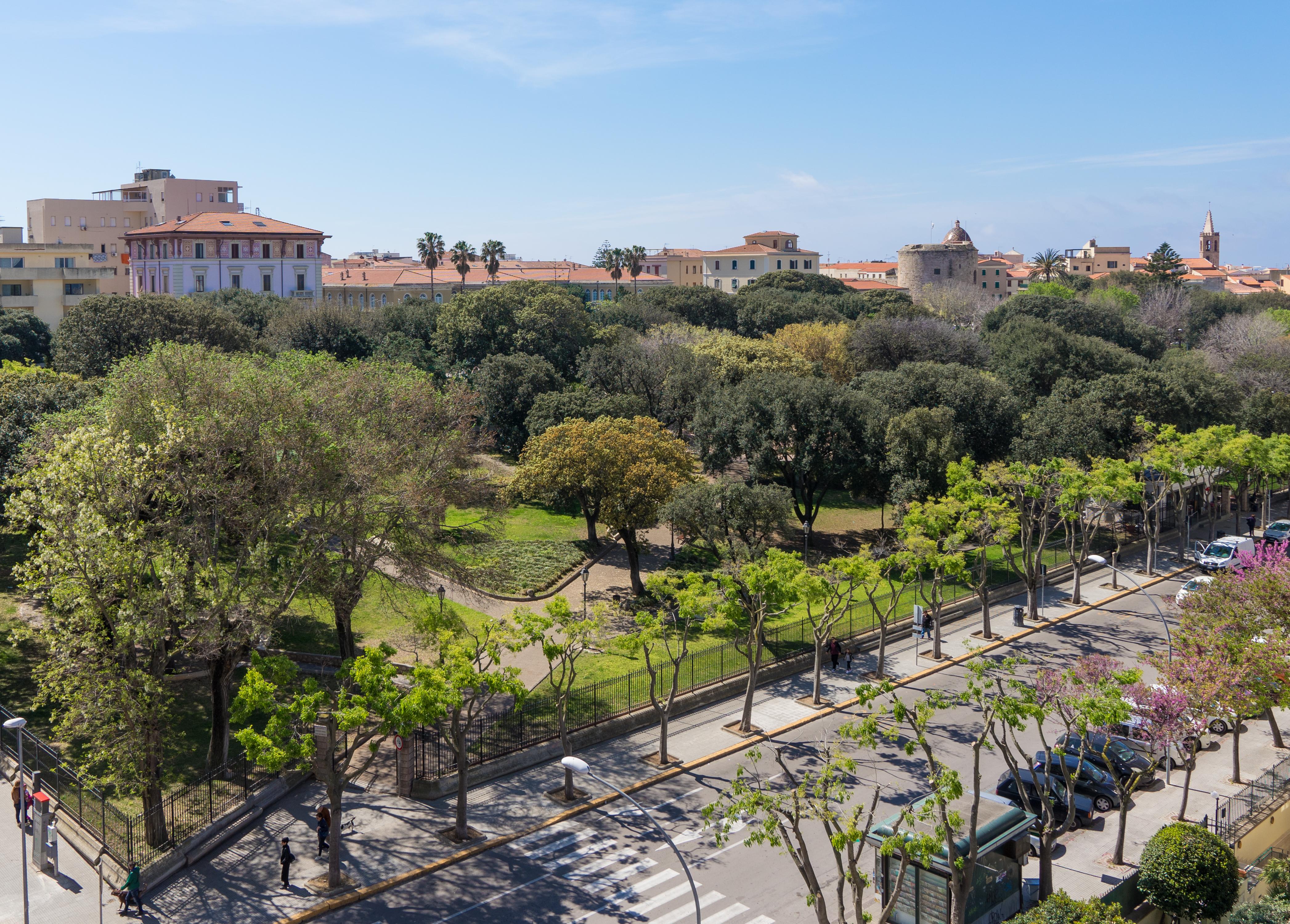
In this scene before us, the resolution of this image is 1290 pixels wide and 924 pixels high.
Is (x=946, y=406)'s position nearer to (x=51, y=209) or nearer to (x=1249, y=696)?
(x=1249, y=696)

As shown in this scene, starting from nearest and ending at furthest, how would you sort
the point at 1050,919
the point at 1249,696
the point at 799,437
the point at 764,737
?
the point at 1050,919
the point at 1249,696
the point at 764,737
the point at 799,437

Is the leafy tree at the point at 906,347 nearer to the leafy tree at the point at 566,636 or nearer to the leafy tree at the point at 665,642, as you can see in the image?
the leafy tree at the point at 665,642

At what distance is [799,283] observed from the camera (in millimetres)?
138375

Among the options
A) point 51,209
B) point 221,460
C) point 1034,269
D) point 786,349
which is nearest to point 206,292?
point 51,209

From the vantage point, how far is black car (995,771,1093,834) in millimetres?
27531

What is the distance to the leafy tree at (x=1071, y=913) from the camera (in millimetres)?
18828

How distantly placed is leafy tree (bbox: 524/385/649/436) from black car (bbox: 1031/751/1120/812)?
3441 centimetres

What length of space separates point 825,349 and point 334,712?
6228 centimetres

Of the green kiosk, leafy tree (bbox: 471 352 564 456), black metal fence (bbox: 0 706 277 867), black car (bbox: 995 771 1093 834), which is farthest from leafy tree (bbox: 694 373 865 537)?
black metal fence (bbox: 0 706 277 867)

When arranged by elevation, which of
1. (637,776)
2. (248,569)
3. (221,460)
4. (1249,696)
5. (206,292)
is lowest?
(637,776)

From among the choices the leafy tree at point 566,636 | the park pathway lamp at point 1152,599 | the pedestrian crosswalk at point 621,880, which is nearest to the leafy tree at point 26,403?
the leafy tree at point 566,636

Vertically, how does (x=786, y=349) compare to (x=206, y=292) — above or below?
below

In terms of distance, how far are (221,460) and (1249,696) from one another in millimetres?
26801

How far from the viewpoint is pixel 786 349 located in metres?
71.1
